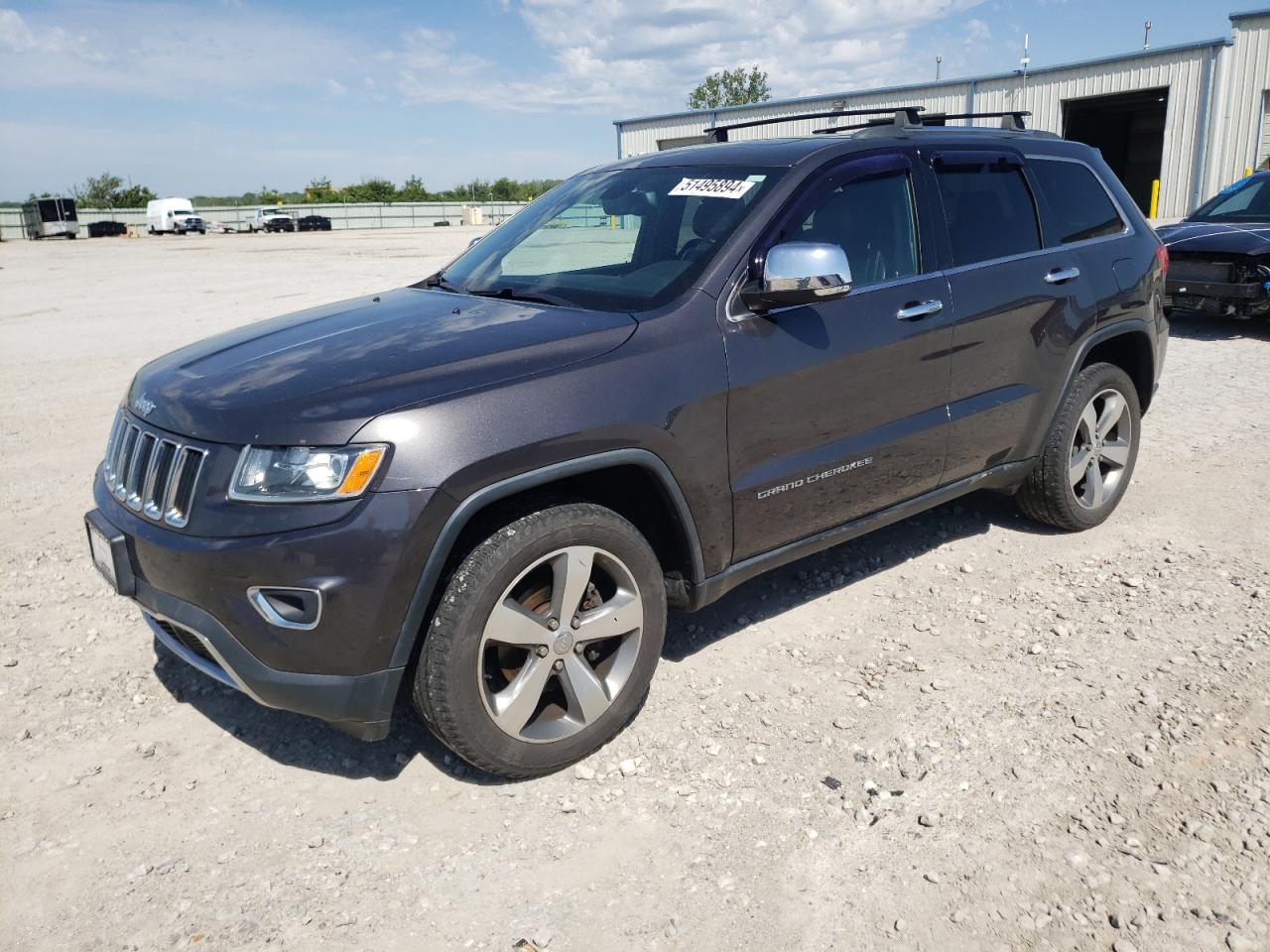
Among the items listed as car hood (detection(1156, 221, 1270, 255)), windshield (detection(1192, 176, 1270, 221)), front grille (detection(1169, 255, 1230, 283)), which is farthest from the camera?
windshield (detection(1192, 176, 1270, 221))

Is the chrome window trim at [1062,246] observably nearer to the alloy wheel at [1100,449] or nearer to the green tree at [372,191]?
the alloy wheel at [1100,449]

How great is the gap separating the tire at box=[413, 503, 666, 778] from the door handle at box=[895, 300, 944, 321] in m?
1.42

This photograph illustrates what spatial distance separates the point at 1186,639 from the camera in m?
3.87

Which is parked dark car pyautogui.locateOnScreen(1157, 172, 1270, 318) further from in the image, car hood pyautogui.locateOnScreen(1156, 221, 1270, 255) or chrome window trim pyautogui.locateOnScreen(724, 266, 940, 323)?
chrome window trim pyautogui.locateOnScreen(724, 266, 940, 323)

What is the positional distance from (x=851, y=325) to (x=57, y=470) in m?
5.23

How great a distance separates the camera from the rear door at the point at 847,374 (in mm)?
3377

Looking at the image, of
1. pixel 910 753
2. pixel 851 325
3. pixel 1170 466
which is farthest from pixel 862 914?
pixel 1170 466

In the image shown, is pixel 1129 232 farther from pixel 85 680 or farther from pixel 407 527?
pixel 85 680

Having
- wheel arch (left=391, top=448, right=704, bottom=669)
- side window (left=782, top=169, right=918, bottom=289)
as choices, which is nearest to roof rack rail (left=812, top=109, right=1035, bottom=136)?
side window (left=782, top=169, right=918, bottom=289)

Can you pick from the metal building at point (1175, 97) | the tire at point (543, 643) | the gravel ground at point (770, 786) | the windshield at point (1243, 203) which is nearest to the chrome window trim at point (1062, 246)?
the gravel ground at point (770, 786)

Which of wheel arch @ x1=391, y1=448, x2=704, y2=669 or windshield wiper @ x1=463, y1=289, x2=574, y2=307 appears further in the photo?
windshield wiper @ x1=463, y1=289, x2=574, y2=307

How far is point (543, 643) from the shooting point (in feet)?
9.71

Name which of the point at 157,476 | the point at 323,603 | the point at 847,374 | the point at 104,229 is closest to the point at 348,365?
the point at 157,476

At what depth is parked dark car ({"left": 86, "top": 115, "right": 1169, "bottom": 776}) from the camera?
2660 mm
